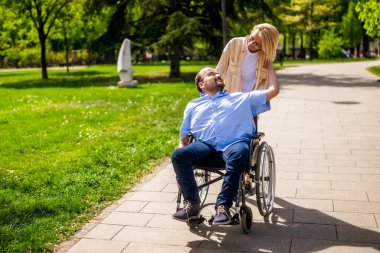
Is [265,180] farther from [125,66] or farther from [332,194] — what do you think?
[125,66]

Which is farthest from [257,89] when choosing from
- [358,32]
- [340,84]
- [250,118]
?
[358,32]

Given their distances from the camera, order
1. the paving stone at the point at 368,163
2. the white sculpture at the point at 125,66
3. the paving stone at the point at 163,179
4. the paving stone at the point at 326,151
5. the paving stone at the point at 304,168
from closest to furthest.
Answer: the paving stone at the point at 163,179, the paving stone at the point at 304,168, the paving stone at the point at 368,163, the paving stone at the point at 326,151, the white sculpture at the point at 125,66

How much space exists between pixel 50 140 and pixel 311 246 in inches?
239

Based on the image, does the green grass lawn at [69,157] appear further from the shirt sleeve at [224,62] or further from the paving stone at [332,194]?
the paving stone at [332,194]

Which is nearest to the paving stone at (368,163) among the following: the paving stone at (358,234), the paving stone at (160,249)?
the paving stone at (358,234)

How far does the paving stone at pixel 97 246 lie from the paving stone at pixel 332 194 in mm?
2287

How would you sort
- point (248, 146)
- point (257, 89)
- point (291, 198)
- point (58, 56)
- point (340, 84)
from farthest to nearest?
point (58, 56), point (340, 84), point (291, 198), point (257, 89), point (248, 146)

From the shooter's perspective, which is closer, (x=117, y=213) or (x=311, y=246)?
(x=311, y=246)

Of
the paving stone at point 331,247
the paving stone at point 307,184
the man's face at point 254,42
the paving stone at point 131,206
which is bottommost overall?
the paving stone at point 331,247

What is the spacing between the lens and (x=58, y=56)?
4638 cm

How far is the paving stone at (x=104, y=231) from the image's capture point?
434 centimetres

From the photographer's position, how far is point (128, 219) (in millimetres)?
4777

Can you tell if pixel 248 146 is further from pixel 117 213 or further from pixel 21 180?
pixel 21 180

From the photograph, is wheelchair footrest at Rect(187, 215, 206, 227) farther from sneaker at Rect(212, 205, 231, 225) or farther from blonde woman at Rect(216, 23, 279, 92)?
blonde woman at Rect(216, 23, 279, 92)
